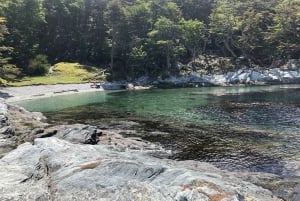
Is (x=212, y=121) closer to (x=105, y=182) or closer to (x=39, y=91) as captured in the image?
(x=105, y=182)

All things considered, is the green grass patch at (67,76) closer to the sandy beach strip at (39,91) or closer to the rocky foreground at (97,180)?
the sandy beach strip at (39,91)

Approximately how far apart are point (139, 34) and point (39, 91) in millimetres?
39092

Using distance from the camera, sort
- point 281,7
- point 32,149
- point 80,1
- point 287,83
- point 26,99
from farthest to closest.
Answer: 1. point 80,1
2. point 281,7
3. point 287,83
4. point 26,99
5. point 32,149

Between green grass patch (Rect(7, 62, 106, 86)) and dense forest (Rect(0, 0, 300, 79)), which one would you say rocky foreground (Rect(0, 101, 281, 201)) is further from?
dense forest (Rect(0, 0, 300, 79))

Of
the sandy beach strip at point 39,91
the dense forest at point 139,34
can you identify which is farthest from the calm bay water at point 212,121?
the dense forest at point 139,34

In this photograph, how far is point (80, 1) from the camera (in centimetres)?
11462

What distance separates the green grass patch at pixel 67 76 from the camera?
3482 inches

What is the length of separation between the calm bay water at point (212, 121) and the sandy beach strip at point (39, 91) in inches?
174

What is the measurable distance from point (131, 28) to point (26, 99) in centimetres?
4346

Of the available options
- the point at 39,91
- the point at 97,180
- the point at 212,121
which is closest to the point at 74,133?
the point at 97,180

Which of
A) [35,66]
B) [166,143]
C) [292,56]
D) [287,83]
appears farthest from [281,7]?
[166,143]

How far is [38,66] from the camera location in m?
96.4

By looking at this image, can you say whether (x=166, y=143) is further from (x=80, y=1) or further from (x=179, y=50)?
(x=80, y=1)

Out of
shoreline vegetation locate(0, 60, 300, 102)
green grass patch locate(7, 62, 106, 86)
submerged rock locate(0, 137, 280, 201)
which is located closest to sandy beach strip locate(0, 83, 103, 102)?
shoreline vegetation locate(0, 60, 300, 102)
